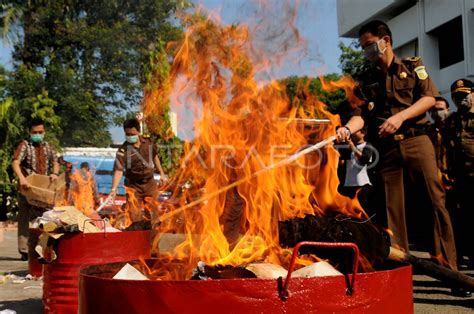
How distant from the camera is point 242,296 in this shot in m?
2.05

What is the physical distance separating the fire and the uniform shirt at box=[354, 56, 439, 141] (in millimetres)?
325

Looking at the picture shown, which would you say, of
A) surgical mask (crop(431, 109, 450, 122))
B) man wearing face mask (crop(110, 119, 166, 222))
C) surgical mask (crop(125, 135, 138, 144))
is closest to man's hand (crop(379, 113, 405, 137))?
surgical mask (crop(431, 109, 450, 122))

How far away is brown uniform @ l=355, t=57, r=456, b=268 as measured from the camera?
4.69m

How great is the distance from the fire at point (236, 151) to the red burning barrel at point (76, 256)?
341 mm

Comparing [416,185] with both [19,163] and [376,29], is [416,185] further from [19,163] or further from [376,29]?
[19,163]

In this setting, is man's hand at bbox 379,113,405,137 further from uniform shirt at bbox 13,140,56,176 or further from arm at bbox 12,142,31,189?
uniform shirt at bbox 13,140,56,176

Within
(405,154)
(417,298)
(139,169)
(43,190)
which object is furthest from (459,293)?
(43,190)

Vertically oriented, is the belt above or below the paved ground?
above

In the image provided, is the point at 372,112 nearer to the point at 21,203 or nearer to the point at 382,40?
the point at 382,40

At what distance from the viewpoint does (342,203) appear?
11.1 feet

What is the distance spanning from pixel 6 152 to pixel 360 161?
43.4 ft

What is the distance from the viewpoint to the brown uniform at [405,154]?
469 cm

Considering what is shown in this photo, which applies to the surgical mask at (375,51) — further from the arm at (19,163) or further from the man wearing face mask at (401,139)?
the arm at (19,163)

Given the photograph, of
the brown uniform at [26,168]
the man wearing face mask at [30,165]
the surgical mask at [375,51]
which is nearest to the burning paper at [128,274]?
the surgical mask at [375,51]
